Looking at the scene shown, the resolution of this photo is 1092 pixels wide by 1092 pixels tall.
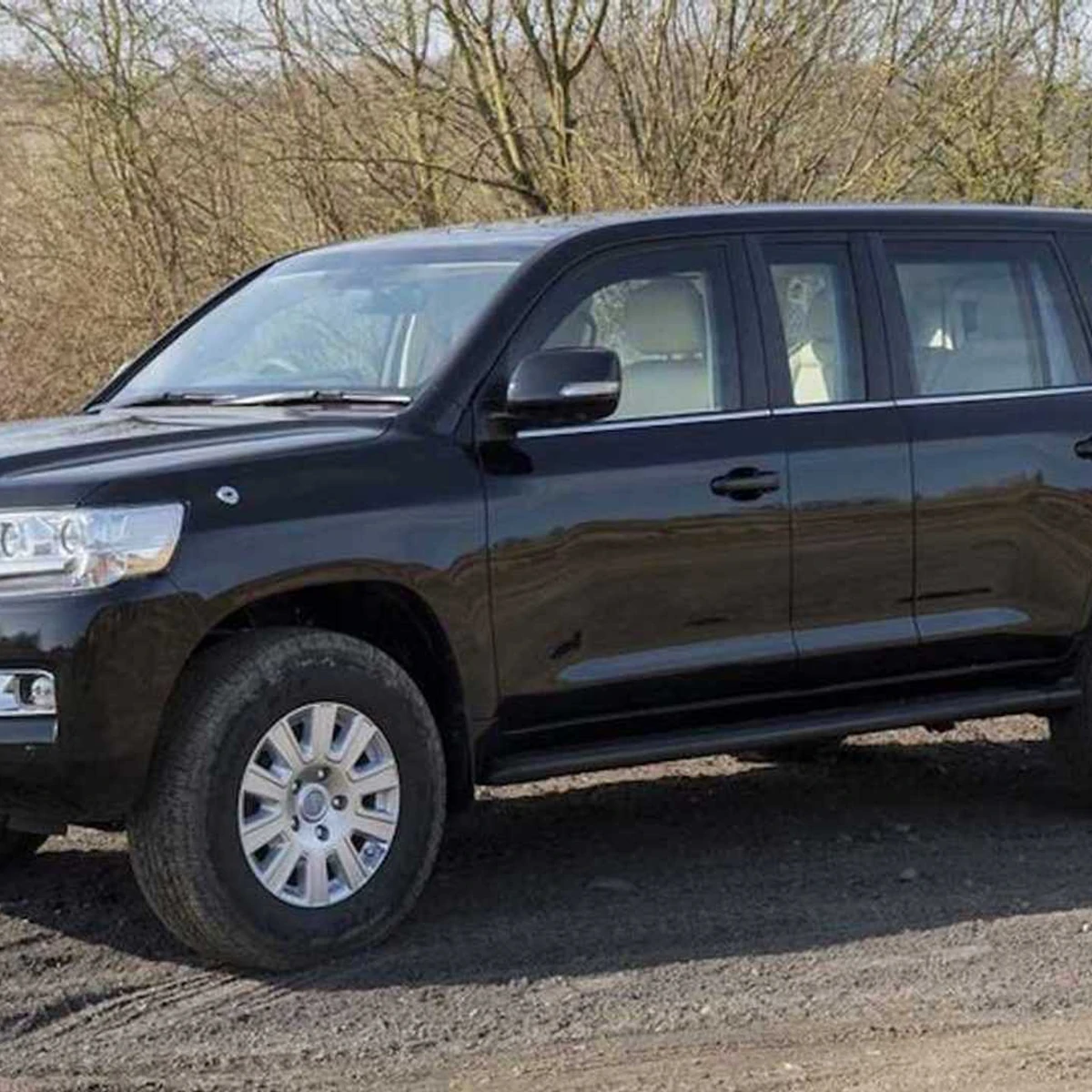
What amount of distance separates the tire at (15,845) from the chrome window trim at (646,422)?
1.97 metres

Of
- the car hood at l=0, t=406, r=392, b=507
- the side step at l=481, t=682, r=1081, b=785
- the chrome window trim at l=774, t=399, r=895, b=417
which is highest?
the car hood at l=0, t=406, r=392, b=507

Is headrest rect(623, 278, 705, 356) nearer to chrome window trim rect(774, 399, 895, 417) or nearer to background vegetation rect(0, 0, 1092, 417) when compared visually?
chrome window trim rect(774, 399, 895, 417)

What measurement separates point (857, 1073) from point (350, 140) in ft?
35.1

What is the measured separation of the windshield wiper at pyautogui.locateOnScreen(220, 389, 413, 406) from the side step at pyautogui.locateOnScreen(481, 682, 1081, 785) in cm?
101

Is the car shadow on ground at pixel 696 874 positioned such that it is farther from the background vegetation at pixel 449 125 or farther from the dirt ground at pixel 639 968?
the background vegetation at pixel 449 125

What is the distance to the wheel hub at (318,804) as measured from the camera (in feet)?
17.4

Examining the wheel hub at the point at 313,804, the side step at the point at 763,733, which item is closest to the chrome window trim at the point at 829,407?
the side step at the point at 763,733

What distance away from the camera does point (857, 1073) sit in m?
4.59

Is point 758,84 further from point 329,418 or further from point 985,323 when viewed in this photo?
point 329,418

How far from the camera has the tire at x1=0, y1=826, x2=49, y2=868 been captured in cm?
634

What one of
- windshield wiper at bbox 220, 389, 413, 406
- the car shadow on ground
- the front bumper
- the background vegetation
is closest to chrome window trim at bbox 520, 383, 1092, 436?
windshield wiper at bbox 220, 389, 413, 406

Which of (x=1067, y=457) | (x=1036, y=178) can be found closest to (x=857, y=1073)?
(x=1067, y=457)

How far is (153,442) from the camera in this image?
5.50 meters

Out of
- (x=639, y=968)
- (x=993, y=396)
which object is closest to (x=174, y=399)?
(x=639, y=968)
